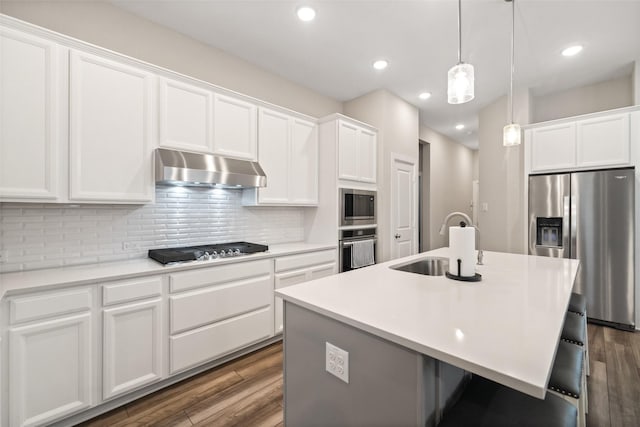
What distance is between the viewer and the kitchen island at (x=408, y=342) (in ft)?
2.68

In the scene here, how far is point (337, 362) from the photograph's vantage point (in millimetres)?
1122

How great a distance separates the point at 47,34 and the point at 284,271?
240cm

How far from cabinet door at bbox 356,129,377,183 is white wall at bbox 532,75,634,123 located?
8.16ft

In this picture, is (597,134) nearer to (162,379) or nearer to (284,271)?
(284,271)

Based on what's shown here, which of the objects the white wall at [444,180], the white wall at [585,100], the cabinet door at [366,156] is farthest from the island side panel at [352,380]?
the white wall at [444,180]

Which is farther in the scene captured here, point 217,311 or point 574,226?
point 574,226

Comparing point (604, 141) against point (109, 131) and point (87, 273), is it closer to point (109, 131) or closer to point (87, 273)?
point (109, 131)

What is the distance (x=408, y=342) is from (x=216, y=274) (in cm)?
181

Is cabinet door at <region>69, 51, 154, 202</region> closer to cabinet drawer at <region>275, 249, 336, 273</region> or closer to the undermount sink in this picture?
cabinet drawer at <region>275, 249, 336, 273</region>

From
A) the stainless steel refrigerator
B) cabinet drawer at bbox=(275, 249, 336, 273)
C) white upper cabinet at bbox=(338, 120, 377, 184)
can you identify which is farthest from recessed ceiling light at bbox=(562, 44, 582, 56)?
cabinet drawer at bbox=(275, 249, 336, 273)

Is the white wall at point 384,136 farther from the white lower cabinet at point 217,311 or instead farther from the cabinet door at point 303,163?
the white lower cabinet at point 217,311

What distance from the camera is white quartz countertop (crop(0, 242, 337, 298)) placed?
1569 millimetres

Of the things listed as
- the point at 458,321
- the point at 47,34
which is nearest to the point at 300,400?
the point at 458,321

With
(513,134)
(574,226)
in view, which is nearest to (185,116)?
(513,134)
